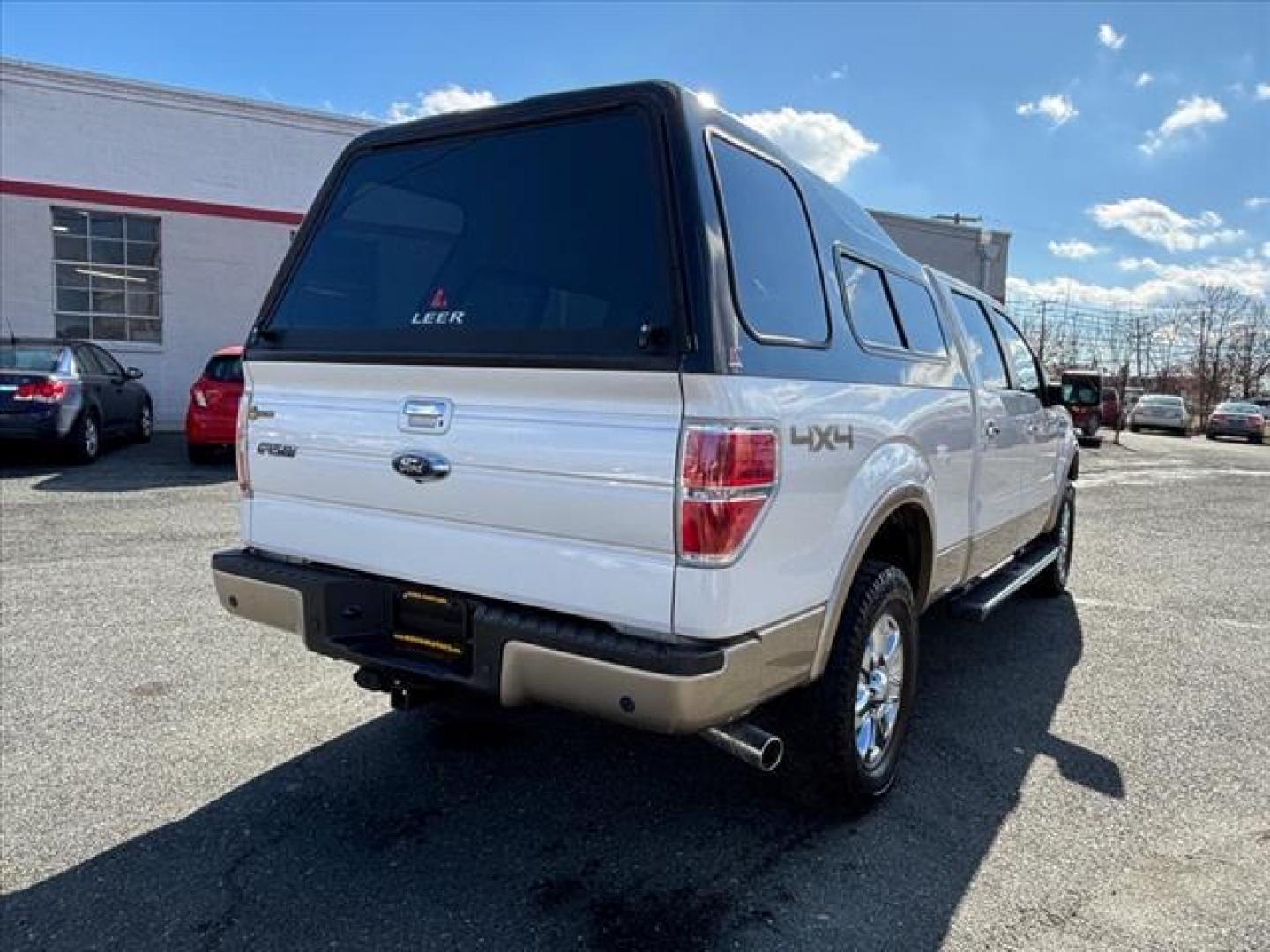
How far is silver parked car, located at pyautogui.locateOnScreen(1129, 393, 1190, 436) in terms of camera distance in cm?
3119

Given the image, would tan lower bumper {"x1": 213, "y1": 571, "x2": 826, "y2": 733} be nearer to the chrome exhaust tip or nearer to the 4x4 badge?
the chrome exhaust tip

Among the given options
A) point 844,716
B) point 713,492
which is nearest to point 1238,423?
point 844,716

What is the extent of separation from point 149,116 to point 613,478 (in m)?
16.6

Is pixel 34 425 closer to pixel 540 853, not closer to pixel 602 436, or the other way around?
pixel 540 853

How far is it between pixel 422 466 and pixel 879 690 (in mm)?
1783

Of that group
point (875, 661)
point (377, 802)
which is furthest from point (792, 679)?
point (377, 802)

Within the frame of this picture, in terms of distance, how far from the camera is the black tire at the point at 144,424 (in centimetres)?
1357

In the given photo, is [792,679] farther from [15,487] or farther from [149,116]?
[149,116]

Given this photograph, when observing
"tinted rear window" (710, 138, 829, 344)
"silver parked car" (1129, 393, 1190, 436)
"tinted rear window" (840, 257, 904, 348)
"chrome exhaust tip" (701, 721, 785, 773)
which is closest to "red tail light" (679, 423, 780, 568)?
"tinted rear window" (710, 138, 829, 344)

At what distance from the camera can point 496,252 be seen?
298 centimetres

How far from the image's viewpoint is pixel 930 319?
165 inches

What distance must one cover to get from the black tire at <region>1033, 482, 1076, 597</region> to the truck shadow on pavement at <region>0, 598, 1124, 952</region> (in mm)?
2603

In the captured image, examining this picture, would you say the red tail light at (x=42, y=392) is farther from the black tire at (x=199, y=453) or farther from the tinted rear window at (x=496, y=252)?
the tinted rear window at (x=496, y=252)

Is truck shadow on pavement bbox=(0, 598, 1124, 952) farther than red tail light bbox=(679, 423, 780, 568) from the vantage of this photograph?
Yes
